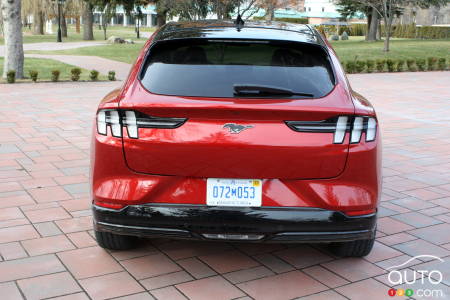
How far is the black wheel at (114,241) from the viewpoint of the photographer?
13.3 ft

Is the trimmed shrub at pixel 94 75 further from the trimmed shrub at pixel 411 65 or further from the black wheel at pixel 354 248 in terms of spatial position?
the black wheel at pixel 354 248

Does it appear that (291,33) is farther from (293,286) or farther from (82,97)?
(82,97)

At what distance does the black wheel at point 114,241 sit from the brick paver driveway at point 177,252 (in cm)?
6

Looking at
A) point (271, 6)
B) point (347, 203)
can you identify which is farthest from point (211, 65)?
point (271, 6)

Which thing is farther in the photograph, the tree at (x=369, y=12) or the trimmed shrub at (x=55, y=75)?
the tree at (x=369, y=12)

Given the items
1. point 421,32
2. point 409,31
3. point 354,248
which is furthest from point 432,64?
point 409,31

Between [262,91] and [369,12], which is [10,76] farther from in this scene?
[369,12]

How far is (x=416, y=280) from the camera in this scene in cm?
380

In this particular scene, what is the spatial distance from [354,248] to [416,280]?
0.46 metres

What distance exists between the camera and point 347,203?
134 inches

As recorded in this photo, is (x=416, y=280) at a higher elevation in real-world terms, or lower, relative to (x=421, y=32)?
lower

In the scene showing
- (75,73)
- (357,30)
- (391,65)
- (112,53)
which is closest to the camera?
(75,73)

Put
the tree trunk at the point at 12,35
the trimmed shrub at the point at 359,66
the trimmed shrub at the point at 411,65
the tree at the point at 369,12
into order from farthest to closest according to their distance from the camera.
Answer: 1. the tree at the point at 369,12
2. the trimmed shrub at the point at 411,65
3. the trimmed shrub at the point at 359,66
4. the tree trunk at the point at 12,35

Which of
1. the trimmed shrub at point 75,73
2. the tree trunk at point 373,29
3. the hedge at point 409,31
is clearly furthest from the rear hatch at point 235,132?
the hedge at point 409,31
